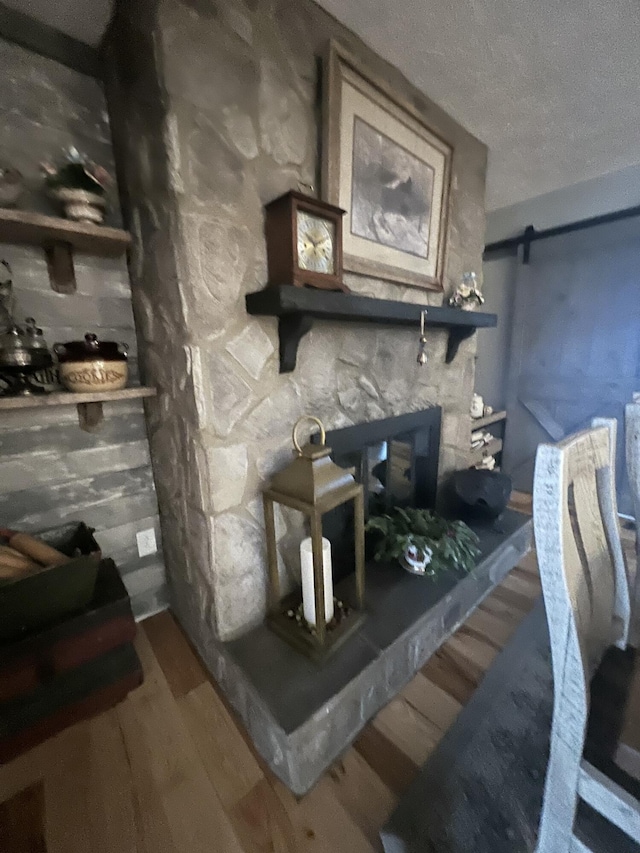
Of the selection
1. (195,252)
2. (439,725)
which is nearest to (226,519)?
(195,252)

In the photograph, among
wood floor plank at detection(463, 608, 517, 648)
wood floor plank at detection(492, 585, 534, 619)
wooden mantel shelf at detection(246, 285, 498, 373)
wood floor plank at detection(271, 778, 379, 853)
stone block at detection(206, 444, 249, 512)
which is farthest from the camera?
wood floor plank at detection(492, 585, 534, 619)

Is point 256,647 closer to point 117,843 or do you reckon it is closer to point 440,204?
point 117,843

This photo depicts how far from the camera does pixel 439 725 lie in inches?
41.8

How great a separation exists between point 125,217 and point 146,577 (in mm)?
1371

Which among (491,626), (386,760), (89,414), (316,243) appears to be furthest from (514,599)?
(89,414)

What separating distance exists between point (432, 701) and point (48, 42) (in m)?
2.37

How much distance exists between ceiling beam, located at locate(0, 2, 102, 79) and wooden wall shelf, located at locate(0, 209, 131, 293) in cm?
53

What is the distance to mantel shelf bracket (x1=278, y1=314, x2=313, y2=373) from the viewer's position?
1031 mm

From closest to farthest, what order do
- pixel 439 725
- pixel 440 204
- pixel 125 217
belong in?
1. pixel 439 725
2. pixel 125 217
3. pixel 440 204

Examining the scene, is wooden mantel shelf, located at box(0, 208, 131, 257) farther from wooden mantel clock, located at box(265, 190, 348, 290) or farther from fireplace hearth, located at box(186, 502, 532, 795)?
fireplace hearth, located at box(186, 502, 532, 795)

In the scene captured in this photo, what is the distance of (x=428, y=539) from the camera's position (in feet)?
4.91

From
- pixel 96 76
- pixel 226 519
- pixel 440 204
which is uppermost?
pixel 96 76

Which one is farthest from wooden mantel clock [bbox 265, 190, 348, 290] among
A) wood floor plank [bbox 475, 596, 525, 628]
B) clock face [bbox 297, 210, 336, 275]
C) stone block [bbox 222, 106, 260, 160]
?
wood floor plank [bbox 475, 596, 525, 628]

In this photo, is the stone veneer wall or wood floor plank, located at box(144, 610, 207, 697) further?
wood floor plank, located at box(144, 610, 207, 697)
